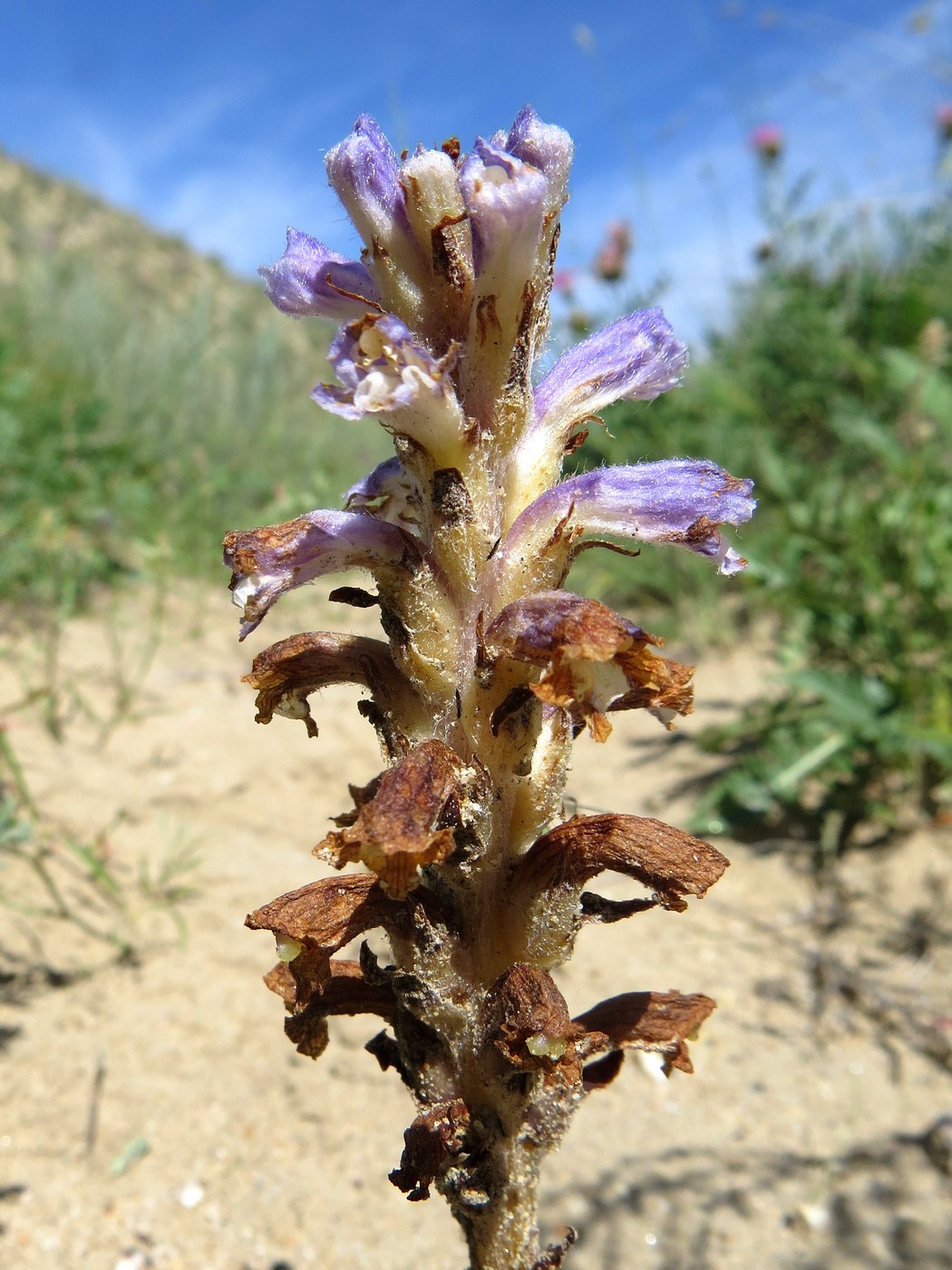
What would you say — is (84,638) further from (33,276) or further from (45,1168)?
(33,276)

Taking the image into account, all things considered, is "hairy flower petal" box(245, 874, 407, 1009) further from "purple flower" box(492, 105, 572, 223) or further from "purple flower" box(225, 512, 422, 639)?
"purple flower" box(492, 105, 572, 223)

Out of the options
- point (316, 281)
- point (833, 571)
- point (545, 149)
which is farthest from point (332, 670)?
point (833, 571)

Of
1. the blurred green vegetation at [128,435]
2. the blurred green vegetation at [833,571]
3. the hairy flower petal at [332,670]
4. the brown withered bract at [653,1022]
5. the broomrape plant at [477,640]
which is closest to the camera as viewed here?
the broomrape plant at [477,640]

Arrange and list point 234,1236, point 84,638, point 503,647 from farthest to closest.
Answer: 1. point 84,638
2. point 234,1236
3. point 503,647

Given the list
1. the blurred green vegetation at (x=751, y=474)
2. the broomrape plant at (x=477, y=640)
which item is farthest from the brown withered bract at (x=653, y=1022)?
the blurred green vegetation at (x=751, y=474)

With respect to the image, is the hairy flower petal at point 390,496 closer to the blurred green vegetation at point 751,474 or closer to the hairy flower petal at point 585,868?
the hairy flower petal at point 585,868

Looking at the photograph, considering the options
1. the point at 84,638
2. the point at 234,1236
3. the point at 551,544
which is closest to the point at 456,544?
the point at 551,544

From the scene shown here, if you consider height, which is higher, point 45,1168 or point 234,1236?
point 45,1168

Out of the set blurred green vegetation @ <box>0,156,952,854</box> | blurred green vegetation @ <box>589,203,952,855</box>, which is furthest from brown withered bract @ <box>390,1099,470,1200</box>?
blurred green vegetation @ <box>0,156,952,854</box>
